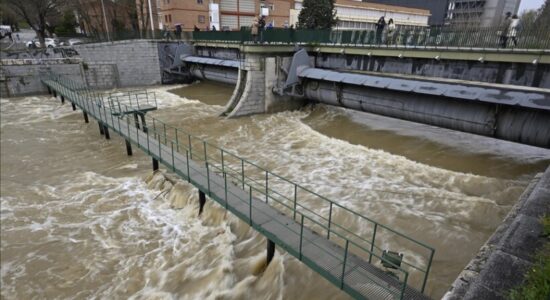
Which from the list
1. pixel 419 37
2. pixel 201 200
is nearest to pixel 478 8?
pixel 419 37

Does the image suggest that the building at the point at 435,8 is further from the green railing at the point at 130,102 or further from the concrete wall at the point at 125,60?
the green railing at the point at 130,102

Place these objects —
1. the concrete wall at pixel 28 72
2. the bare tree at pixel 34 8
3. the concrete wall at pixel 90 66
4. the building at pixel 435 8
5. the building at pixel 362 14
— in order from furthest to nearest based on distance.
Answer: the building at pixel 435 8
the building at pixel 362 14
the bare tree at pixel 34 8
the concrete wall at pixel 90 66
the concrete wall at pixel 28 72

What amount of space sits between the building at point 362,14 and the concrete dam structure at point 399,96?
30.8 metres

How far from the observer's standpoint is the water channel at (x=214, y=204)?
5996 millimetres

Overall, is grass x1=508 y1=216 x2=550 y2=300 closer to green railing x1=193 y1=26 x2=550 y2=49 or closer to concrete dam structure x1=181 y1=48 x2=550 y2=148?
concrete dam structure x1=181 y1=48 x2=550 y2=148

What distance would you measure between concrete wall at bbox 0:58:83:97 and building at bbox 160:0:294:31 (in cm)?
1783

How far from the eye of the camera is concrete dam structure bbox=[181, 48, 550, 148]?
10031 mm

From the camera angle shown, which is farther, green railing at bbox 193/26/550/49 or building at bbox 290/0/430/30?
building at bbox 290/0/430/30

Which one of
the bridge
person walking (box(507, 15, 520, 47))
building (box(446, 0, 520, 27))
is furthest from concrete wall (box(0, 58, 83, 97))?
building (box(446, 0, 520, 27))

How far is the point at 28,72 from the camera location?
21.3m

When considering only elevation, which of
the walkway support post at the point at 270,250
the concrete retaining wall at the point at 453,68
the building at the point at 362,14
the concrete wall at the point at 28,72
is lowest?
the walkway support post at the point at 270,250

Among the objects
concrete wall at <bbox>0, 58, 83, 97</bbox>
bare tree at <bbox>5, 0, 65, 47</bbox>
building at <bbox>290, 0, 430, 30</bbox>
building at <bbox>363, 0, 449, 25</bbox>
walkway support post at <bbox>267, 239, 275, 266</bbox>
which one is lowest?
walkway support post at <bbox>267, 239, 275, 266</bbox>

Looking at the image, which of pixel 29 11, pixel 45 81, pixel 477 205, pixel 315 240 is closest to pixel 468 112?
pixel 477 205

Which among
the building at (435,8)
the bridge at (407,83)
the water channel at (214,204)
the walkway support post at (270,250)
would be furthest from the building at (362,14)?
the walkway support post at (270,250)
